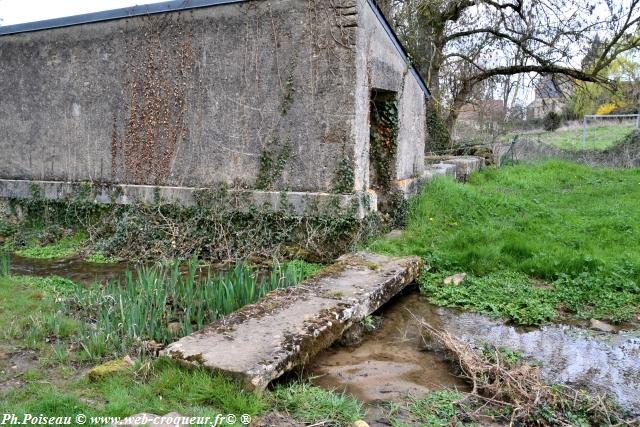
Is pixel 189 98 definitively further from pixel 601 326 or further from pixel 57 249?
pixel 601 326

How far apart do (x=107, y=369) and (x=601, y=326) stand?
13.4 feet

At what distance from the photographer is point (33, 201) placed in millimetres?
8836

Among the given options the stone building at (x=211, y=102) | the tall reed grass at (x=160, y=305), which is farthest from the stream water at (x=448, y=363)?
the stone building at (x=211, y=102)

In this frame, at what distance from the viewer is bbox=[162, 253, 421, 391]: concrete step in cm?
334

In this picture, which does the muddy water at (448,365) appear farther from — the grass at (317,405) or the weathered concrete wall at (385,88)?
the weathered concrete wall at (385,88)

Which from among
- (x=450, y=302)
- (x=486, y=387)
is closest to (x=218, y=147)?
(x=450, y=302)

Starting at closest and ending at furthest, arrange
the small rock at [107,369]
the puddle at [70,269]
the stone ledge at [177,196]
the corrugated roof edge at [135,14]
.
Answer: the small rock at [107,369]
the puddle at [70,269]
the stone ledge at [177,196]
the corrugated roof edge at [135,14]

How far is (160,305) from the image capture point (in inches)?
175

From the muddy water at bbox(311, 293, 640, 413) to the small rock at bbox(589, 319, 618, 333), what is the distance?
3.6 inches

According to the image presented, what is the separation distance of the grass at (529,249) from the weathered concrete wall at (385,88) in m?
0.70

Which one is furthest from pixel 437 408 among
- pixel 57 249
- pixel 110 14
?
pixel 110 14

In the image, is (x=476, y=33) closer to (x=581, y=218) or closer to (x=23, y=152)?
(x=581, y=218)

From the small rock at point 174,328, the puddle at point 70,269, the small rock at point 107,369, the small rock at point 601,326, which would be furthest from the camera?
the puddle at point 70,269

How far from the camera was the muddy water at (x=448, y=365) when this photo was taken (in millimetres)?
3652
